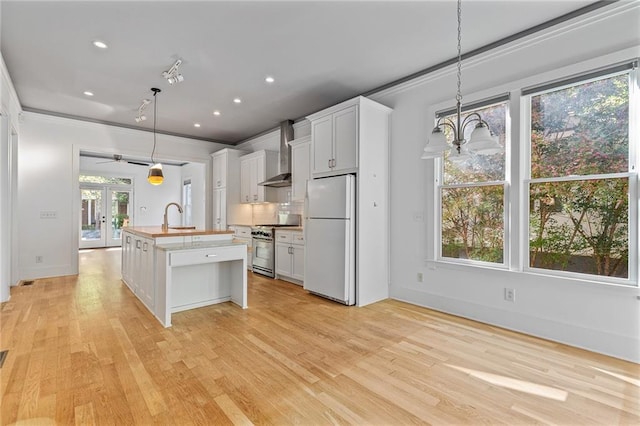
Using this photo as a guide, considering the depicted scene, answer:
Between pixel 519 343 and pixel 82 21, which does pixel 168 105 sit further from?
pixel 519 343

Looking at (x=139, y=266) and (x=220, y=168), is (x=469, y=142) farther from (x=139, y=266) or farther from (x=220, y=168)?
(x=220, y=168)

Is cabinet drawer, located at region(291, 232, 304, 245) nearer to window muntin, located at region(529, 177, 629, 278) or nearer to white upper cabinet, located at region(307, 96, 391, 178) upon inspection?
white upper cabinet, located at region(307, 96, 391, 178)

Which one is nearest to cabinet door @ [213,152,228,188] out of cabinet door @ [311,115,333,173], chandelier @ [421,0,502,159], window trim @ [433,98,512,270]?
cabinet door @ [311,115,333,173]

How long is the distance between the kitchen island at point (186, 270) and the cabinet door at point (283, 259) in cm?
126

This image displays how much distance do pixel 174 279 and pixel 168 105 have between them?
9.76ft

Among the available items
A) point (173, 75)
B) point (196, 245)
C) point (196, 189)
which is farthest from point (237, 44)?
point (196, 189)

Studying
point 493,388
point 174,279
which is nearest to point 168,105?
point 174,279

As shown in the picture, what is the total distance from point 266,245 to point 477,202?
3.52 m

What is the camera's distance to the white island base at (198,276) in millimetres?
3113

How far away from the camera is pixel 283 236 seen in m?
5.14

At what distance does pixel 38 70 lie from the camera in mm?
3719

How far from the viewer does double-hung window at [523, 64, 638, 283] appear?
2.50m

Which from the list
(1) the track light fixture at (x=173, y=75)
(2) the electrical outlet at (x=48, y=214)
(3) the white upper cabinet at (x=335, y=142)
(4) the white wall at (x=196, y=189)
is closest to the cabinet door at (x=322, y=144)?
(3) the white upper cabinet at (x=335, y=142)

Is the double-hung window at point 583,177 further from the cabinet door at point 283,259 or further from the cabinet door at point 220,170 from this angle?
the cabinet door at point 220,170
